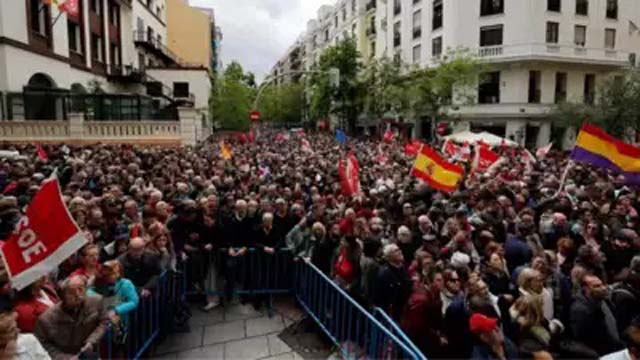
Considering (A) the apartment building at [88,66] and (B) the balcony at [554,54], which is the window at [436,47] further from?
(A) the apartment building at [88,66]

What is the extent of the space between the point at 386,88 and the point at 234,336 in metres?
36.0

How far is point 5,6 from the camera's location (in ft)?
65.3

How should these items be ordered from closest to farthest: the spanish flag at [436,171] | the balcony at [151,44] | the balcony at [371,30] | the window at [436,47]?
the spanish flag at [436,171]
the window at [436,47]
the balcony at [151,44]
the balcony at [371,30]

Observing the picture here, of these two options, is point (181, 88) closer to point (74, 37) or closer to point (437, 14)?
point (74, 37)

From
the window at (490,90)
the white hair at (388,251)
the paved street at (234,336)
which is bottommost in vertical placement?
the paved street at (234,336)

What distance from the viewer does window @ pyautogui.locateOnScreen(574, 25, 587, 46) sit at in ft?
120

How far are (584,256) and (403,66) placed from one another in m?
38.6

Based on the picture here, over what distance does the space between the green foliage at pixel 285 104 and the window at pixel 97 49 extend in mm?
48398

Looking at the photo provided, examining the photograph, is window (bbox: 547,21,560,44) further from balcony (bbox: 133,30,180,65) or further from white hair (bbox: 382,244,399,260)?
white hair (bbox: 382,244,399,260)

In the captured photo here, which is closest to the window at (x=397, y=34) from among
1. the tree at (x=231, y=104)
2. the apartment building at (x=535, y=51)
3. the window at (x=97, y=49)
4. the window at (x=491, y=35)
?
the apartment building at (x=535, y=51)

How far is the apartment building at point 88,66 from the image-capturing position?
21.0 m

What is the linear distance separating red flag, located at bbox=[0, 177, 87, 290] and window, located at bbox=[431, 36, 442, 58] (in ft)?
127

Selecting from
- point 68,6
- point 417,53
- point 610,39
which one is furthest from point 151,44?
point 610,39

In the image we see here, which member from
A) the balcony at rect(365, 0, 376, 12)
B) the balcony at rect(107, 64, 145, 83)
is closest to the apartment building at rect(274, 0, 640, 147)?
the balcony at rect(365, 0, 376, 12)
